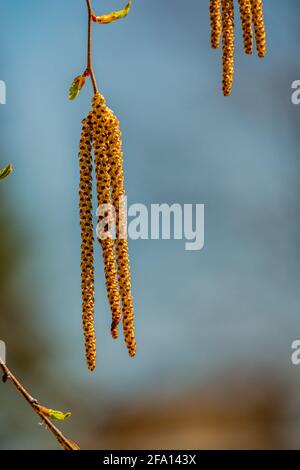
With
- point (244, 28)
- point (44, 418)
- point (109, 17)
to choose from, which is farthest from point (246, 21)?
point (44, 418)

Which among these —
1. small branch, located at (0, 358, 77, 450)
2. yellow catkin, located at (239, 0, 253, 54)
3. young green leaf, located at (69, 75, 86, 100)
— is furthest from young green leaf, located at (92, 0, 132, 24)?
small branch, located at (0, 358, 77, 450)

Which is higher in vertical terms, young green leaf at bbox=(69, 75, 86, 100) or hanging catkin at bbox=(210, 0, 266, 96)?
hanging catkin at bbox=(210, 0, 266, 96)

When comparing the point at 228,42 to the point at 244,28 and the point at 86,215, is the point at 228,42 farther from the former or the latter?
the point at 86,215

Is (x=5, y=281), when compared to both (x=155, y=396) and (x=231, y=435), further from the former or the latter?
(x=231, y=435)

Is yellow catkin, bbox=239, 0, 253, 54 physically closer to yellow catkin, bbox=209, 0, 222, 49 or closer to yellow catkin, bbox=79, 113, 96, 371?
yellow catkin, bbox=209, 0, 222, 49
